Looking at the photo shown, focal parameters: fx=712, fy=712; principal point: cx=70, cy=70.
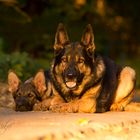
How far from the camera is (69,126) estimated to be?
9.50m

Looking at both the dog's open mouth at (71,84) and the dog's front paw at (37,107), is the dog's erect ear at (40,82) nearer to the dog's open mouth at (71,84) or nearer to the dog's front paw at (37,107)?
the dog's front paw at (37,107)

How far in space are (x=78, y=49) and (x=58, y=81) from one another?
0.66 m

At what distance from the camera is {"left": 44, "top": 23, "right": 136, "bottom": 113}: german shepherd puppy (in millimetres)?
10992

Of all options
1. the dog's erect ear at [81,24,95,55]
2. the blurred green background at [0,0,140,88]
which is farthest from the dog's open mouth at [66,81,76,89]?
the blurred green background at [0,0,140,88]

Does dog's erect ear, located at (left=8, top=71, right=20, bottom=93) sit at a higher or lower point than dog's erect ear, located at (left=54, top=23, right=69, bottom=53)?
lower

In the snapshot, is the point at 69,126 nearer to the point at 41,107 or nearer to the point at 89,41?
the point at 89,41

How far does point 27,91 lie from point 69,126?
2.90 meters

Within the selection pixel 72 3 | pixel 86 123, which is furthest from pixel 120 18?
pixel 86 123

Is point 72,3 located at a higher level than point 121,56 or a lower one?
higher

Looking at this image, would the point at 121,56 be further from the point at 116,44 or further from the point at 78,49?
the point at 78,49

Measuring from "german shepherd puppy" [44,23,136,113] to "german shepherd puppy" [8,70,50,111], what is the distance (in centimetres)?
57

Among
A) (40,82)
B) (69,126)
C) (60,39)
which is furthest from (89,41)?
(69,126)

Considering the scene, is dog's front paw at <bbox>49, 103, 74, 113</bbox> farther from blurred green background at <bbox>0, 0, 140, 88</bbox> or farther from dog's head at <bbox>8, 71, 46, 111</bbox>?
blurred green background at <bbox>0, 0, 140, 88</bbox>

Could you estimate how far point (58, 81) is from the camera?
449 inches
